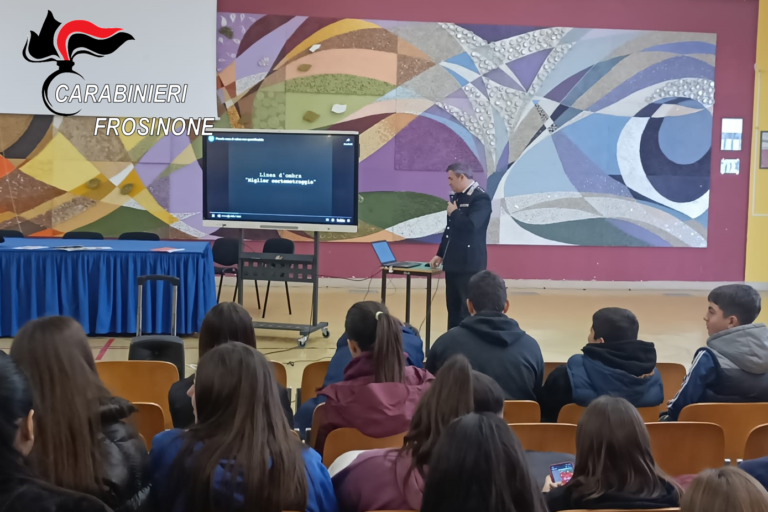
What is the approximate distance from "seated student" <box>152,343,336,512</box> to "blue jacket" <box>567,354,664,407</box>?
1.38 meters

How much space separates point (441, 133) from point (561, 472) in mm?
7142

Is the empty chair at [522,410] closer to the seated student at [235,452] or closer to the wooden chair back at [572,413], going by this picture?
the wooden chair back at [572,413]

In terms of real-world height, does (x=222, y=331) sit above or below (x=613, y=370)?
above

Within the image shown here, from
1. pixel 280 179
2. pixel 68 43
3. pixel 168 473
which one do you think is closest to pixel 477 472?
pixel 168 473

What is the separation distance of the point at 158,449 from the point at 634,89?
27.8 ft

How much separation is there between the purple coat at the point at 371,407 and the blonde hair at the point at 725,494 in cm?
113

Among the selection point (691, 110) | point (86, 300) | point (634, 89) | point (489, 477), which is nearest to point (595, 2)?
point (634, 89)

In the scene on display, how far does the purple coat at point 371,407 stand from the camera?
239 centimetres

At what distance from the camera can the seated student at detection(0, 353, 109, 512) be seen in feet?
3.33

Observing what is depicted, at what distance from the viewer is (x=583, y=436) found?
5.91 ft

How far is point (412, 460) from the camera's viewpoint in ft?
6.02

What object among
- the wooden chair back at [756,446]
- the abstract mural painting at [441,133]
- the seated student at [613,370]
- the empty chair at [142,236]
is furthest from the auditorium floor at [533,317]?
the wooden chair back at [756,446]

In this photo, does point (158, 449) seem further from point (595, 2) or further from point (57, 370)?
point (595, 2)

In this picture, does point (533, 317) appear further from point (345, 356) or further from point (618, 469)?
point (618, 469)
